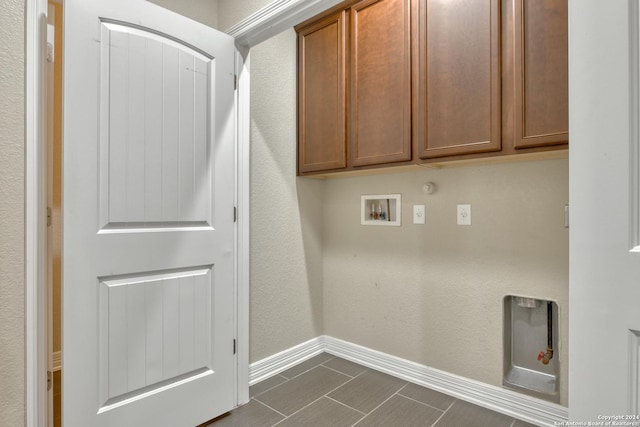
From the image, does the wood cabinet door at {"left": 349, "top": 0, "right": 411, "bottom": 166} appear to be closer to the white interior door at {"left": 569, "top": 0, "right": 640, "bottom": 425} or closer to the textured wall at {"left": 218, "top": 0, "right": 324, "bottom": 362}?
the textured wall at {"left": 218, "top": 0, "right": 324, "bottom": 362}

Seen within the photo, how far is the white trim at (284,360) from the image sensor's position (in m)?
2.22

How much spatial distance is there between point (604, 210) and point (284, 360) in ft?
6.84

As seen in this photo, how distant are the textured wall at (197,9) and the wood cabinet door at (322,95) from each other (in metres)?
0.64

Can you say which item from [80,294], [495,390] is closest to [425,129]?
[495,390]

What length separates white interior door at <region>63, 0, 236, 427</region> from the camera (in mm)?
1364

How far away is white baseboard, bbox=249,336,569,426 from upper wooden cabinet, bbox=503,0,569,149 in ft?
4.39

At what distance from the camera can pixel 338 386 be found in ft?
7.07

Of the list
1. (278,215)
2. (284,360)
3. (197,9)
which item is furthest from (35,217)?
(284,360)

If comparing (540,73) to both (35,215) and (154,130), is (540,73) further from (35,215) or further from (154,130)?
(35,215)

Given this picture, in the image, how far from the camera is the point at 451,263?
208 cm

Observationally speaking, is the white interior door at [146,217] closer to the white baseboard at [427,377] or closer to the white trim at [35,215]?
the white trim at [35,215]

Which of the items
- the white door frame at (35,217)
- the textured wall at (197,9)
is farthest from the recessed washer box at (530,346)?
the textured wall at (197,9)

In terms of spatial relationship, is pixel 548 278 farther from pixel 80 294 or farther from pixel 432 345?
pixel 80 294

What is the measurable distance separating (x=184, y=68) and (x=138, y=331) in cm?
123
